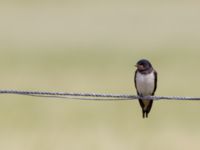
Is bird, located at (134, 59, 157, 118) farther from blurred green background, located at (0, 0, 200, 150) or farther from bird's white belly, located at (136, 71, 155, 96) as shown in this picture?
blurred green background, located at (0, 0, 200, 150)

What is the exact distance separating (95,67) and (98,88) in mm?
3727

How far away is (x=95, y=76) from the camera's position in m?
19.2

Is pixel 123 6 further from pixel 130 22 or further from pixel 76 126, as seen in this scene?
pixel 76 126

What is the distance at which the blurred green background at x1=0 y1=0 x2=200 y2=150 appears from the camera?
1265cm

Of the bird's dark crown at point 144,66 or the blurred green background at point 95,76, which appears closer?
the bird's dark crown at point 144,66

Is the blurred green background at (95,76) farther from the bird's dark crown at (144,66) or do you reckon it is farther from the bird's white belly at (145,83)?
the bird's dark crown at (144,66)

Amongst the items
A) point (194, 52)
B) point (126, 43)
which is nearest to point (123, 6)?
point (126, 43)

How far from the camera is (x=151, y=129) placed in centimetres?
1330

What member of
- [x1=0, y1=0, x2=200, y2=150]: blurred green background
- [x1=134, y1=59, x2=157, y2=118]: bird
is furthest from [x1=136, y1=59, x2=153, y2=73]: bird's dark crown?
[x1=0, y1=0, x2=200, y2=150]: blurred green background

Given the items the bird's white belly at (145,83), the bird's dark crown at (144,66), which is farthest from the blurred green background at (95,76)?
the bird's dark crown at (144,66)

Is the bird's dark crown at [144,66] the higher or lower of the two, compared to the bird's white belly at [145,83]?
higher

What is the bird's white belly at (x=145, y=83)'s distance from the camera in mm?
10602

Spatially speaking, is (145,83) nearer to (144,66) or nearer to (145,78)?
(145,78)

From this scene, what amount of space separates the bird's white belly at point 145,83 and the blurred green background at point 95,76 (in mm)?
1373
